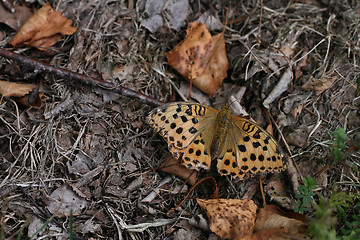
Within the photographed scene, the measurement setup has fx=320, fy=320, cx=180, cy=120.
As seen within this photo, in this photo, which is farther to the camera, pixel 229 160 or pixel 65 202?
pixel 229 160

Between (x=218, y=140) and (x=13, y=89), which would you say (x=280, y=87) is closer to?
(x=218, y=140)

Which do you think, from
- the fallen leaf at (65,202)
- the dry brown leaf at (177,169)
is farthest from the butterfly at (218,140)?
the fallen leaf at (65,202)

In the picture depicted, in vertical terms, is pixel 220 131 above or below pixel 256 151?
above

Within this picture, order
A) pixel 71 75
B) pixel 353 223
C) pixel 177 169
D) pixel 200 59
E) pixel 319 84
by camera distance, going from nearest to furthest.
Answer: pixel 353 223
pixel 177 169
pixel 71 75
pixel 319 84
pixel 200 59

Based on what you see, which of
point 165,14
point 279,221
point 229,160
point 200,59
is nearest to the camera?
point 279,221

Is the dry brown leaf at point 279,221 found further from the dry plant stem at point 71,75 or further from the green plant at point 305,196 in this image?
the dry plant stem at point 71,75

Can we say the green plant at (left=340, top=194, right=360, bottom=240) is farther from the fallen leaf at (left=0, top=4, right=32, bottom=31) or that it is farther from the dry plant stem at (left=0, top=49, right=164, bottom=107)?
the fallen leaf at (left=0, top=4, right=32, bottom=31)

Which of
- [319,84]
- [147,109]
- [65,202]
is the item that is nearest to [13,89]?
[65,202]
